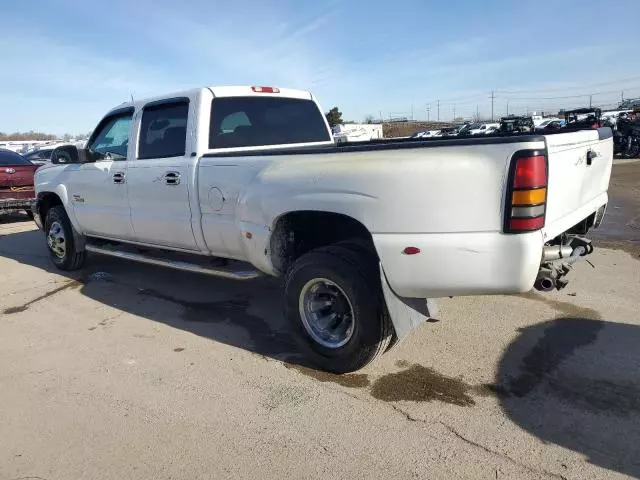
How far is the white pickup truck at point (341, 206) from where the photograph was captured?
9.41 ft

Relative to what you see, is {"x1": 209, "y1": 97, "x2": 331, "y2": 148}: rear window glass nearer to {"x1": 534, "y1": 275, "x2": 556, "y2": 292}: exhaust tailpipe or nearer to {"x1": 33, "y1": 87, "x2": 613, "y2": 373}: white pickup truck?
{"x1": 33, "y1": 87, "x2": 613, "y2": 373}: white pickup truck

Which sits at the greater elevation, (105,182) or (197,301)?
(105,182)

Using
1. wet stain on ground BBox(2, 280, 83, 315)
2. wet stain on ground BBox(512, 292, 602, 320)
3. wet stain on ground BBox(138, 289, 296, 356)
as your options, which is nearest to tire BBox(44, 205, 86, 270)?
wet stain on ground BBox(2, 280, 83, 315)

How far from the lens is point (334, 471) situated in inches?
102

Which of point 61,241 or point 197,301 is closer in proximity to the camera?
point 197,301

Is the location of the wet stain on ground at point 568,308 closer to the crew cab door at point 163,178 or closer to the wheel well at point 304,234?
the wheel well at point 304,234

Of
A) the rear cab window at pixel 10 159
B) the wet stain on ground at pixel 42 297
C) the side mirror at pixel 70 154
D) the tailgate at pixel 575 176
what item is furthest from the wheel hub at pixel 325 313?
the rear cab window at pixel 10 159

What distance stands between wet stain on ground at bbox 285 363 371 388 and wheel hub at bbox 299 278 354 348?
21cm

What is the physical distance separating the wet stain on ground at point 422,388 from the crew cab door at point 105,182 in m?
3.25

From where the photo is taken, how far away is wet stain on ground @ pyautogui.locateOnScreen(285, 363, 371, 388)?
3475 mm

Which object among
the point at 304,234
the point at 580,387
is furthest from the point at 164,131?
the point at 580,387

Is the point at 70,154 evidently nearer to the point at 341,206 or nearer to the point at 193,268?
the point at 193,268

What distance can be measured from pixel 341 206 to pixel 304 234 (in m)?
0.87

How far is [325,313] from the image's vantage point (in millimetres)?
3727
